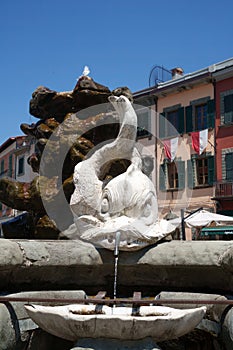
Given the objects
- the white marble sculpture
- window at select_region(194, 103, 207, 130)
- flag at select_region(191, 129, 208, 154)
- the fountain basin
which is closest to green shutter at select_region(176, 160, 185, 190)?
flag at select_region(191, 129, 208, 154)

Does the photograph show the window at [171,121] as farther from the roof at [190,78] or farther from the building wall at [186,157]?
the roof at [190,78]

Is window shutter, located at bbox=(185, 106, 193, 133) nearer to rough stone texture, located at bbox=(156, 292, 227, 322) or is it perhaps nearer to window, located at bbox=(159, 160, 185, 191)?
window, located at bbox=(159, 160, 185, 191)

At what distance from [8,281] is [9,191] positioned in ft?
12.7

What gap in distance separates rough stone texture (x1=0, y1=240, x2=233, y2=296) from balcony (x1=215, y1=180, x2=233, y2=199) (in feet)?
59.9

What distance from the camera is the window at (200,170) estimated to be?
24672 millimetres

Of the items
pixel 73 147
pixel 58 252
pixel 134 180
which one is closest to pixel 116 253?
pixel 58 252

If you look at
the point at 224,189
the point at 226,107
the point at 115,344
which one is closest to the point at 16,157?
the point at 226,107

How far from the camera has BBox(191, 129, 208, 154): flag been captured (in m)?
24.8

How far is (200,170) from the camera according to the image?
83.1ft

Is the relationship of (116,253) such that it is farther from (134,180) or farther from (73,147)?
(73,147)

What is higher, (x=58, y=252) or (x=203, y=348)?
(x=58, y=252)

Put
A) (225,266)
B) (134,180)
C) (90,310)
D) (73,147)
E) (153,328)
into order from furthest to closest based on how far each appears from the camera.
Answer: (73,147)
(134,180)
(225,266)
(90,310)
(153,328)

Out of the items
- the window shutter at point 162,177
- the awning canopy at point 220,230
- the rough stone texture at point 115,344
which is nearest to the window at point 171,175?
the window shutter at point 162,177

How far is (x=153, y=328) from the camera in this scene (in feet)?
12.6
